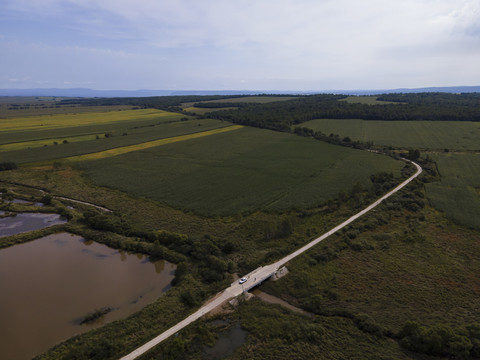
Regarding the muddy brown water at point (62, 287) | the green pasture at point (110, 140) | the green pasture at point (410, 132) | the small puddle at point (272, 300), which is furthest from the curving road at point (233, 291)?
the green pasture at point (110, 140)

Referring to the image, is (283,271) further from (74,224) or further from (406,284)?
(74,224)

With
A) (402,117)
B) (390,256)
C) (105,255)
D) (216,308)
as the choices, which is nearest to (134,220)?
(105,255)

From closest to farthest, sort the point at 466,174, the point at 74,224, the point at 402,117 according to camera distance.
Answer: the point at 74,224 → the point at 466,174 → the point at 402,117

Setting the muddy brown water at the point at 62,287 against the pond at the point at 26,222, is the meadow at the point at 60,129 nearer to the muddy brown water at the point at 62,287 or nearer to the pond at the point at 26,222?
the pond at the point at 26,222

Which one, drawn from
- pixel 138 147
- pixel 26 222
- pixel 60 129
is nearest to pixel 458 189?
pixel 26 222

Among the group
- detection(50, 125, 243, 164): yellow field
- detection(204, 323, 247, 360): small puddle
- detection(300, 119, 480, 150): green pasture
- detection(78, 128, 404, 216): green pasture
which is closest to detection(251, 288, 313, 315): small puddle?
detection(204, 323, 247, 360): small puddle

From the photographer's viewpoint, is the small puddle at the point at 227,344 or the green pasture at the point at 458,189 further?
the green pasture at the point at 458,189
